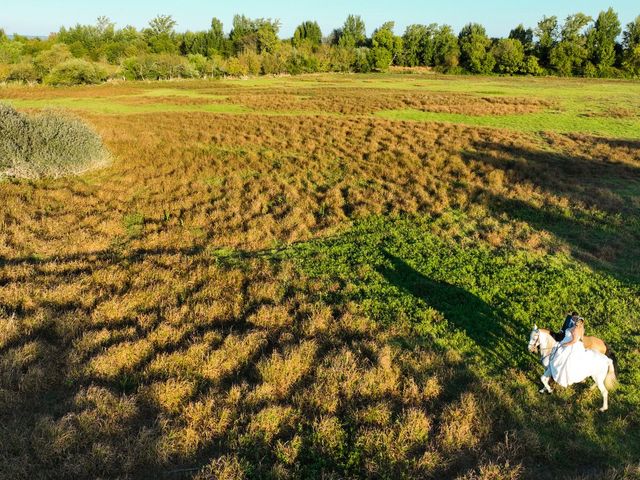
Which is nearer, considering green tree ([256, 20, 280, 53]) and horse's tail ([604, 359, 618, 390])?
horse's tail ([604, 359, 618, 390])

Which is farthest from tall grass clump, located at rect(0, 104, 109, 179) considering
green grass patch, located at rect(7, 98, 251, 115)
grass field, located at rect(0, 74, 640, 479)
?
green grass patch, located at rect(7, 98, 251, 115)

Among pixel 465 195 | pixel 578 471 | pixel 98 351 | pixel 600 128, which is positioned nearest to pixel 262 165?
pixel 465 195

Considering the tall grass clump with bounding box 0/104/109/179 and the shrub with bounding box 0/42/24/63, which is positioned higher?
the shrub with bounding box 0/42/24/63

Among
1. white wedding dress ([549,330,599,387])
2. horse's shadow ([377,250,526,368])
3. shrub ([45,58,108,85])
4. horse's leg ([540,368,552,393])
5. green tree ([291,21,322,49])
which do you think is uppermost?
green tree ([291,21,322,49])

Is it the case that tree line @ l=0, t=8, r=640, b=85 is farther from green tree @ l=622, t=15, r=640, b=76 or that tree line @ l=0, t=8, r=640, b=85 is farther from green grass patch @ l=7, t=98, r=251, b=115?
green grass patch @ l=7, t=98, r=251, b=115

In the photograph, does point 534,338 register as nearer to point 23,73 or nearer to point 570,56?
point 23,73

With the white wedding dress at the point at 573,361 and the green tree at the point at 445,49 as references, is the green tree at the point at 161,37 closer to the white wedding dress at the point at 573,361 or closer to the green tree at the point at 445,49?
the green tree at the point at 445,49
